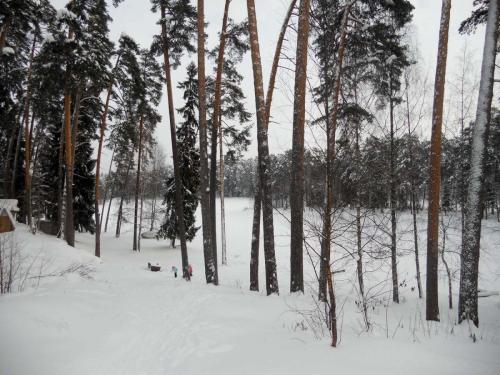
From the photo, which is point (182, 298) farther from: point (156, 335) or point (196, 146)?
point (196, 146)

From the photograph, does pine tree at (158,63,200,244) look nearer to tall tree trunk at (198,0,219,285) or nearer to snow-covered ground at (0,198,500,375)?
tall tree trunk at (198,0,219,285)

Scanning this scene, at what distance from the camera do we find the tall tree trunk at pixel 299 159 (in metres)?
6.78

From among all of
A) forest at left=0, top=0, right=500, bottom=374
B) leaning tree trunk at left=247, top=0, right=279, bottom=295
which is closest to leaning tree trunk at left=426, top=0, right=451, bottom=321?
forest at left=0, top=0, right=500, bottom=374

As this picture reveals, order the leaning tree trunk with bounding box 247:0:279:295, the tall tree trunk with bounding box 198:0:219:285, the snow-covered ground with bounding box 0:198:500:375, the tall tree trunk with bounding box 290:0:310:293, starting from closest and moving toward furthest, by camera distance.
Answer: the snow-covered ground with bounding box 0:198:500:375 < the tall tree trunk with bounding box 290:0:310:293 < the leaning tree trunk with bounding box 247:0:279:295 < the tall tree trunk with bounding box 198:0:219:285

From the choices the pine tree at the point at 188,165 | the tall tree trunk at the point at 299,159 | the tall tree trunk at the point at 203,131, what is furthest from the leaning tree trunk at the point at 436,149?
the pine tree at the point at 188,165

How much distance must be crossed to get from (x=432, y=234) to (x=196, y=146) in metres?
16.4

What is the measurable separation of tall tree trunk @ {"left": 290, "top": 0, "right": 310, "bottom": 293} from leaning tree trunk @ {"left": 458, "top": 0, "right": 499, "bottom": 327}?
3.82 meters

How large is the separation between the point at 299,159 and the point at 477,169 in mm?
4128

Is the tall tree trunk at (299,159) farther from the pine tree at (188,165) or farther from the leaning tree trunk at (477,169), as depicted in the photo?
the pine tree at (188,165)

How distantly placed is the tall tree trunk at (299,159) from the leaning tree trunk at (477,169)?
3.82 m

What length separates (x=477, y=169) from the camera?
6.39 m

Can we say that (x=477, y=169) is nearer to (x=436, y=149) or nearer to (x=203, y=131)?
(x=436, y=149)

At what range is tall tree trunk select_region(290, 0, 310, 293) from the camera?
6.78m

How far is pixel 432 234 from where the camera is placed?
6656 mm
